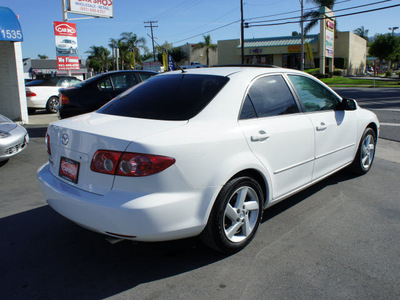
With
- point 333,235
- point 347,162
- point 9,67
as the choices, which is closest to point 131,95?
point 333,235

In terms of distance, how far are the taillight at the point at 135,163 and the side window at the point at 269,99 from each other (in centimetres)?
100

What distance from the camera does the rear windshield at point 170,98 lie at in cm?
320

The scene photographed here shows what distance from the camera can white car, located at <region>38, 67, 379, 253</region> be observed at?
2.63 m

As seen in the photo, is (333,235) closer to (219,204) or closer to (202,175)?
(219,204)

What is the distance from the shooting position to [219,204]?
295 cm

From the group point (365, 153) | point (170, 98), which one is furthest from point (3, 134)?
point (365, 153)

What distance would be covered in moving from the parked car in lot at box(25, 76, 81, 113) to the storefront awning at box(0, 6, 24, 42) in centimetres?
337

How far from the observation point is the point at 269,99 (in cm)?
368

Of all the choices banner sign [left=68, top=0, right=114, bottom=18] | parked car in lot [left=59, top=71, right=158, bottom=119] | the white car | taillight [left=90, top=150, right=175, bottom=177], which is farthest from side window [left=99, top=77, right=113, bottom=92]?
banner sign [left=68, top=0, right=114, bottom=18]

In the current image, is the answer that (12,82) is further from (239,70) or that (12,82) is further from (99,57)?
(99,57)

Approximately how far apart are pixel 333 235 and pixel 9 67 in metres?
11.1

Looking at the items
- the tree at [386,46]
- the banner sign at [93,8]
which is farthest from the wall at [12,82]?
the tree at [386,46]

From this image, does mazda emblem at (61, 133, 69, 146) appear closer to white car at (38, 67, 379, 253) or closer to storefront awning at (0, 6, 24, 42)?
white car at (38, 67, 379, 253)

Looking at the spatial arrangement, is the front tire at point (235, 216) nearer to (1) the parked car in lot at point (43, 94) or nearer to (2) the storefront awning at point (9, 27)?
(2) the storefront awning at point (9, 27)
